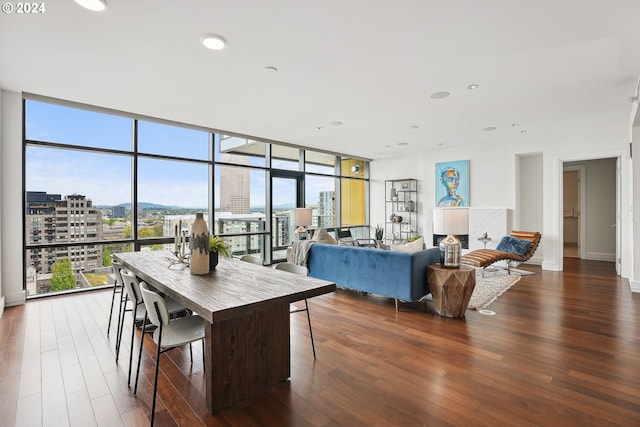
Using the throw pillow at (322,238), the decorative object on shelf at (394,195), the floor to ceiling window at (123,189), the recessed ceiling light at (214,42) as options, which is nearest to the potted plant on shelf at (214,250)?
the floor to ceiling window at (123,189)

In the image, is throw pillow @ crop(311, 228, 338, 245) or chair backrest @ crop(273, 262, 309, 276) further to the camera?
throw pillow @ crop(311, 228, 338, 245)

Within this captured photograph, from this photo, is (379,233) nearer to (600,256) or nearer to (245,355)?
(600,256)

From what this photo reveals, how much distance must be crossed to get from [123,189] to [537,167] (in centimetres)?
814

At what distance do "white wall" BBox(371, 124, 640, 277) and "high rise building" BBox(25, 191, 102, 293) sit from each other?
687cm

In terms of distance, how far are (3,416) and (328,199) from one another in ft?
22.7

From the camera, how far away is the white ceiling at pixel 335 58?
7.68ft

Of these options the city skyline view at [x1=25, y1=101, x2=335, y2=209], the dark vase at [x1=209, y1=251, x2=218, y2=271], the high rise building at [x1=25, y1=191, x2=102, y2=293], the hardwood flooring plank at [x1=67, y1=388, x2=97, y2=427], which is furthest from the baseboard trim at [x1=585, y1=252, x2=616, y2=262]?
the high rise building at [x1=25, y1=191, x2=102, y2=293]

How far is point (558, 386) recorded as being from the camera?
2.13m

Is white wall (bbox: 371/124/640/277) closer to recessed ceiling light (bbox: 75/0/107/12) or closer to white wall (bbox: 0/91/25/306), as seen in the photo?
recessed ceiling light (bbox: 75/0/107/12)

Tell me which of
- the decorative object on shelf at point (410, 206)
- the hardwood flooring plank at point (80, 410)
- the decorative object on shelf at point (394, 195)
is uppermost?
the decorative object on shelf at point (394, 195)

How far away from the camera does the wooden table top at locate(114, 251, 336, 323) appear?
1717 millimetres

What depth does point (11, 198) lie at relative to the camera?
3.87 m

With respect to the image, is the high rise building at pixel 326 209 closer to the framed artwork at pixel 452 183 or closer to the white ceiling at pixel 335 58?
the framed artwork at pixel 452 183

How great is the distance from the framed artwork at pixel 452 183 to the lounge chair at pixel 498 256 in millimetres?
1510
